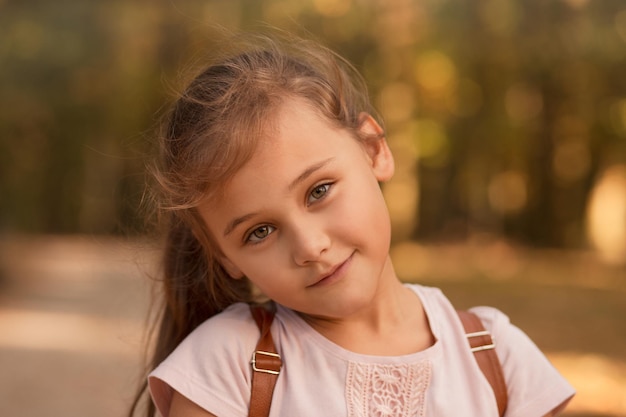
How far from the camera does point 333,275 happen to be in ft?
6.84

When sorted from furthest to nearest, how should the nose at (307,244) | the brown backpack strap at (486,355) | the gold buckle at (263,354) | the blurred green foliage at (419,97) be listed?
the blurred green foliage at (419,97)
the brown backpack strap at (486,355)
the gold buckle at (263,354)
the nose at (307,244)

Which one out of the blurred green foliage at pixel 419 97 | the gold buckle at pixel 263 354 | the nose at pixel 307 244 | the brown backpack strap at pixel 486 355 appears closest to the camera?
the nose at pixel 307 244

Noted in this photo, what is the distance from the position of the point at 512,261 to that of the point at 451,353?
59.5ft

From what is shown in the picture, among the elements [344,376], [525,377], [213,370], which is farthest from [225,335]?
[525,377]

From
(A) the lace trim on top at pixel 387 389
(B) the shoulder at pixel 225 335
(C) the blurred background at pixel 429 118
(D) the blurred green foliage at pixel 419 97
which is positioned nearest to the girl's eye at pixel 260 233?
(B) the shoulder at pixel 225 335

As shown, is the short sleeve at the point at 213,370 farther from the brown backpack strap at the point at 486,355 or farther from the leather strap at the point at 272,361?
the brown backpack strap at the point at 486,355

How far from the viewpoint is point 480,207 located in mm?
25094

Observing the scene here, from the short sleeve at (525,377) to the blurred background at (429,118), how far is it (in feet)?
41.3

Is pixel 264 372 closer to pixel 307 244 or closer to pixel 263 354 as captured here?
pixel 263 354

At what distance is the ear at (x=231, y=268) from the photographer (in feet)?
7.43

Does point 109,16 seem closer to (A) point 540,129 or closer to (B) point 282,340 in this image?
(A) point 540,129

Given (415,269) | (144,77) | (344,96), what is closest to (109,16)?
(144,77)

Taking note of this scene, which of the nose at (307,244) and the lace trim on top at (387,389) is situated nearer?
the nose at (307,244)

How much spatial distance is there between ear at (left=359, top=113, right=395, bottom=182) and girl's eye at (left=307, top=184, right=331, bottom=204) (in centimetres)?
26
